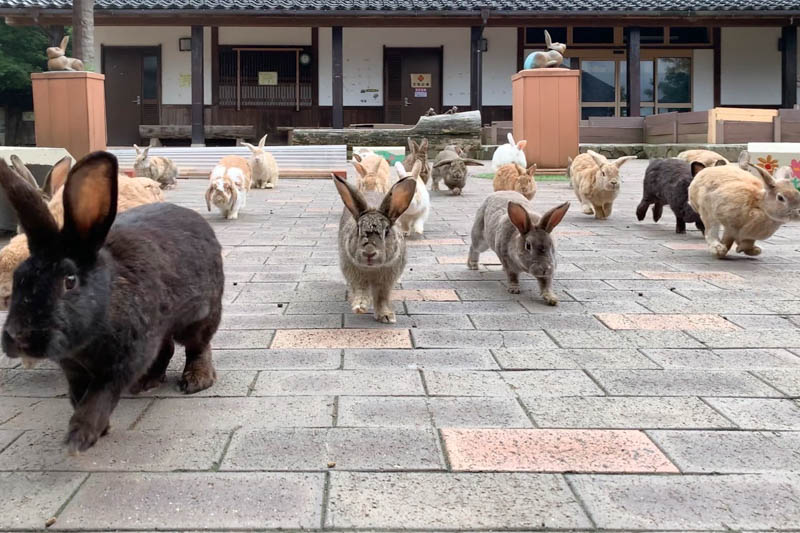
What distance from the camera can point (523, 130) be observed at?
12953 mm

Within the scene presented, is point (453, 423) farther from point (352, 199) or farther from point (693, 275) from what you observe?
point (693, 275)

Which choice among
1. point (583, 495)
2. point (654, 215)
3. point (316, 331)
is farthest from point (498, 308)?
point (654, 215)

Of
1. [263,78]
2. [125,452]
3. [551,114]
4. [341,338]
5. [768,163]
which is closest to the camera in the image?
[125,452]

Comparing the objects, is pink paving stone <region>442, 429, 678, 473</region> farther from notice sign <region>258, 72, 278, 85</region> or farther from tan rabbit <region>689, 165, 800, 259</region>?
notice sign <region>258, 72, 278, 85</region>

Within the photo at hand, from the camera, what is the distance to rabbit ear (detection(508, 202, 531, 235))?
15.0 ft

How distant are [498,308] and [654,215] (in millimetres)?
4032

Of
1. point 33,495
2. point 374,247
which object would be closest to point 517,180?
point 374,247

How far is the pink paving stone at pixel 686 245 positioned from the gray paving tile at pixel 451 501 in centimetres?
465

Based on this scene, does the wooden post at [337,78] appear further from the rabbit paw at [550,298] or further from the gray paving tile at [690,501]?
the gray paving tile at [690,501]

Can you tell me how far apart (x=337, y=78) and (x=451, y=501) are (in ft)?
56.6

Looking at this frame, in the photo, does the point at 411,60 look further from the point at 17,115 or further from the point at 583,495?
the point at 583,495

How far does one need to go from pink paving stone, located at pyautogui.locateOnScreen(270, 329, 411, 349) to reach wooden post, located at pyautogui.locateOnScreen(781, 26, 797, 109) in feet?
61.4

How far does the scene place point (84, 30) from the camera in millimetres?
14250

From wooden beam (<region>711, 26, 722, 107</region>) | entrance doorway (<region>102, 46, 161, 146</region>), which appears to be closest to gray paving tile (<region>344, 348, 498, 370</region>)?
entrance doorway (<region>102, 46, 161, 146</region>)
